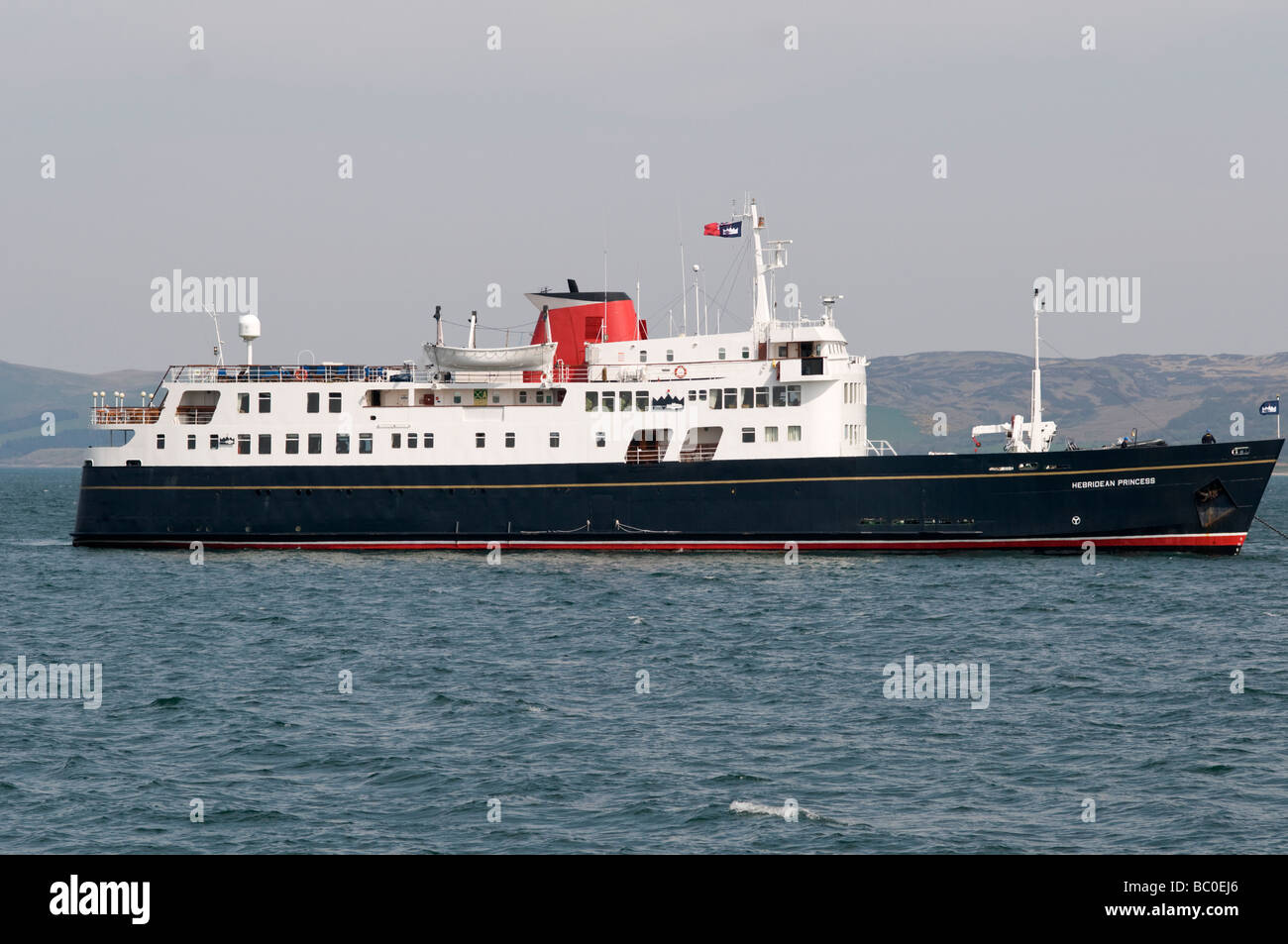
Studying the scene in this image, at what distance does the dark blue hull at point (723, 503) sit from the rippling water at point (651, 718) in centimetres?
448

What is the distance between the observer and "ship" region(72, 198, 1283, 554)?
144ft

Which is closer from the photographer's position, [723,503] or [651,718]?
[651,718]

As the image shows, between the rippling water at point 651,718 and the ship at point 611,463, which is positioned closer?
the rippling water at point 651,718

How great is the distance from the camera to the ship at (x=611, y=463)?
144 ft

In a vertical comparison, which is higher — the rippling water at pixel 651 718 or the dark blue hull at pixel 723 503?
the dark blue hull at pixel 723 503

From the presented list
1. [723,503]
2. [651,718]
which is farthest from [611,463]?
[651,718]

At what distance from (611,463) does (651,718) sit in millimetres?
24699

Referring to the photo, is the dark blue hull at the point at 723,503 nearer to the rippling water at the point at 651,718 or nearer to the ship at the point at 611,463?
the ship at the point at 611,463

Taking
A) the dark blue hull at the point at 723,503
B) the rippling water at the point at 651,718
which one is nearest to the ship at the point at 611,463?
the dark blue hull at the point at 723,503

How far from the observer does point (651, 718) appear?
21547 millimetres

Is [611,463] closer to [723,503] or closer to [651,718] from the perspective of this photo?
[723,503]

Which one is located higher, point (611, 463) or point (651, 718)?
point (611, 463)

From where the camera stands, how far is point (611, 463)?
45.8m
